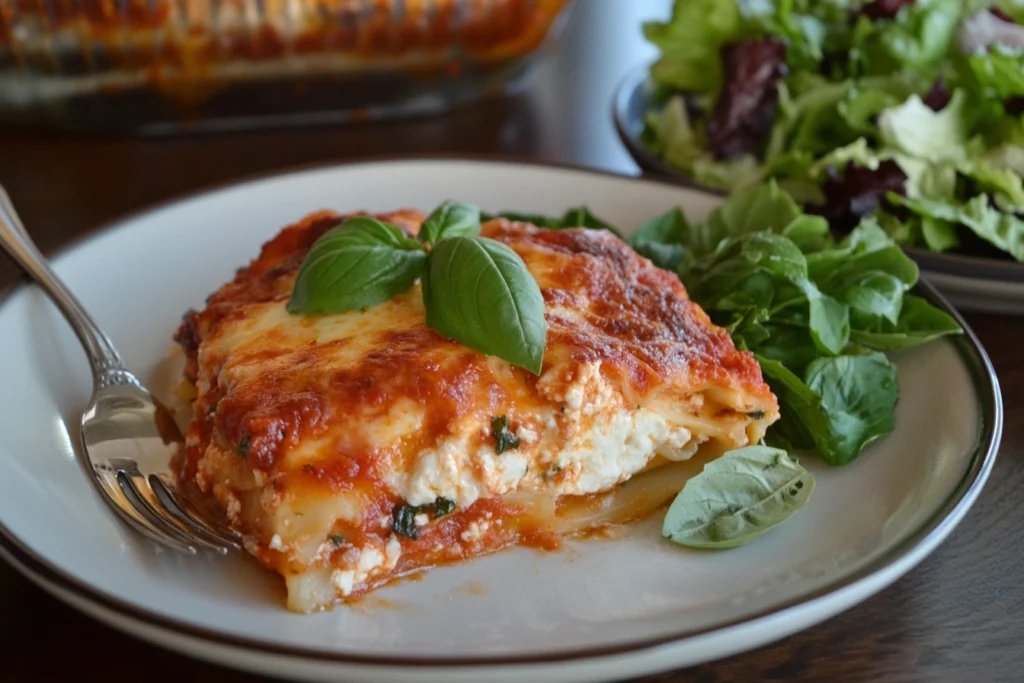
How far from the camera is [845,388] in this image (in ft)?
5.82

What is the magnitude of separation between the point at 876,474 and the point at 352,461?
0.82 m

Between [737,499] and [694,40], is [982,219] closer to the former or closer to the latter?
[694,40]

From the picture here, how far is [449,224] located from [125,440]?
0.61 metres

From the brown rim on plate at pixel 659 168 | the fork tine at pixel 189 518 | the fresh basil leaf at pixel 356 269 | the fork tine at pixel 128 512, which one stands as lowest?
the fork tine at pixel 189 518

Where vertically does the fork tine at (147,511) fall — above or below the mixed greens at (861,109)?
below

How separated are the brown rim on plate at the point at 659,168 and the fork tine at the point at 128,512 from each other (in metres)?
1.41

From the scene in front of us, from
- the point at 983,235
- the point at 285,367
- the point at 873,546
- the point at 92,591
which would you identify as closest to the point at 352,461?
the point at 285,367

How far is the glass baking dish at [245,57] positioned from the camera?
2918 mm

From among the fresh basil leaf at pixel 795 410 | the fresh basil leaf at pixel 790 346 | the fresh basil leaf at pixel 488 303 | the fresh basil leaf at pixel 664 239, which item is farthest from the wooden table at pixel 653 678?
the fresh basil leaf at pixel 664 239

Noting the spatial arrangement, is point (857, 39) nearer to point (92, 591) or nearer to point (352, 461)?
point (352, 461)

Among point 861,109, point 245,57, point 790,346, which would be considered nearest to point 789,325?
point 790,346

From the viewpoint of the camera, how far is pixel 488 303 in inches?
58.5

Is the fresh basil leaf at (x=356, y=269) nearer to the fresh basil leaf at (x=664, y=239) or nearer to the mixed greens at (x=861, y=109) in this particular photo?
the fresh basil leaf at (x=664, y=239)

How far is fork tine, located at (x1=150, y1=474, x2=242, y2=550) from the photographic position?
4.76 ft
